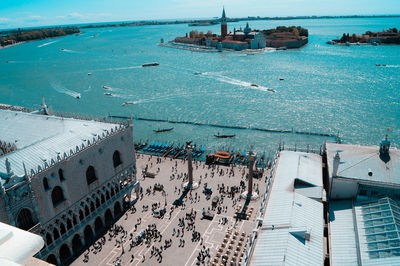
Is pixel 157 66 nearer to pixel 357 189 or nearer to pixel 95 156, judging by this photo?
pixel 95 156

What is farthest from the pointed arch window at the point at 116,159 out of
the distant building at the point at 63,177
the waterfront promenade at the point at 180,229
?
the waterfront promenade at the point at 180,229

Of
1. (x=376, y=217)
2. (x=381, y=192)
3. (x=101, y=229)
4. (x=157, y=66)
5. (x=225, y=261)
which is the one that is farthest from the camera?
(x=157, y=66)

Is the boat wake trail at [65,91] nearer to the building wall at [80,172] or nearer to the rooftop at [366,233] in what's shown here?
the building wall at [80,172]

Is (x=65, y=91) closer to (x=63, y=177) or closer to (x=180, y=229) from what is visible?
(x=63, y=177)

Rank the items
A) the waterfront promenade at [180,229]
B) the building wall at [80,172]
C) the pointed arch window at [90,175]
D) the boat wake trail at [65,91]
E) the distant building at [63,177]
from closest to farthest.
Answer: the distant building at [63,177]
the building wall at [80,172]
the waterfront promenade at [180,229]
the pointed arch window at [90,175]
the boat wake trail at [65,91]

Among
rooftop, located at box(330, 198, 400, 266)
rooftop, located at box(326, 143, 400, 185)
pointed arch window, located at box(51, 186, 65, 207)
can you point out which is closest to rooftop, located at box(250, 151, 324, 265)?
rooftop, located at box(330, 198, 400, 266)

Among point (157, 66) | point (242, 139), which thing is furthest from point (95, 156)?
point (157, 66)
